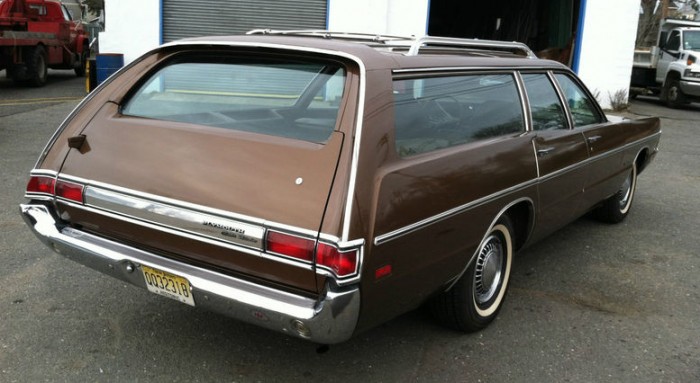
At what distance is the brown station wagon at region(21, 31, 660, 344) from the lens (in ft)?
8.07

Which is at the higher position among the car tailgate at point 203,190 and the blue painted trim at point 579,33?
the blue painted trim at point 579,33

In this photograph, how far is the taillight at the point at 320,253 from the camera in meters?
2.36

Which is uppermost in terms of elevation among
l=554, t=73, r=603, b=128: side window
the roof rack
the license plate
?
the roof rack

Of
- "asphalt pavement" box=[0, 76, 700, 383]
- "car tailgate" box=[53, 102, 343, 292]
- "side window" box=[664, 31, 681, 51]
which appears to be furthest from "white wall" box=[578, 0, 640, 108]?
"car tailgate" box=[53, 102, 343, 292]

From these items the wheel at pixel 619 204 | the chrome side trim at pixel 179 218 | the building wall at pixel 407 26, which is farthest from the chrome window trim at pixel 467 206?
the building wall at pixel 407 26

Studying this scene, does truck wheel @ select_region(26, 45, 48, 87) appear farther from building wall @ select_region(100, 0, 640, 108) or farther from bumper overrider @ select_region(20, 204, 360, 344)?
bumper overrider @ select_region(20, 204, 360, 344)

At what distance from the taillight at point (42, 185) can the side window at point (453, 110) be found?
68.1 inches

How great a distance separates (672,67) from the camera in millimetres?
16203

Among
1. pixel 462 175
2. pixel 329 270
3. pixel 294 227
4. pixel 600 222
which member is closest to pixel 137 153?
pixel 294 227

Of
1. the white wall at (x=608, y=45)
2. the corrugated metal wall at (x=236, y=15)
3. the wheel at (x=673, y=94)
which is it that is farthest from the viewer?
the wheel at (x=673, y=94)

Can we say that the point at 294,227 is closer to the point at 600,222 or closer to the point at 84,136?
the point at 84,136

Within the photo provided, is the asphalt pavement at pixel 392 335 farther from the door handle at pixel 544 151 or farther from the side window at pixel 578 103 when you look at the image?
the side window at pixel 578 103

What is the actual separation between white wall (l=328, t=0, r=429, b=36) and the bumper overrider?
9772mm

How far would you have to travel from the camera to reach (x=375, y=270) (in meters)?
2.50
